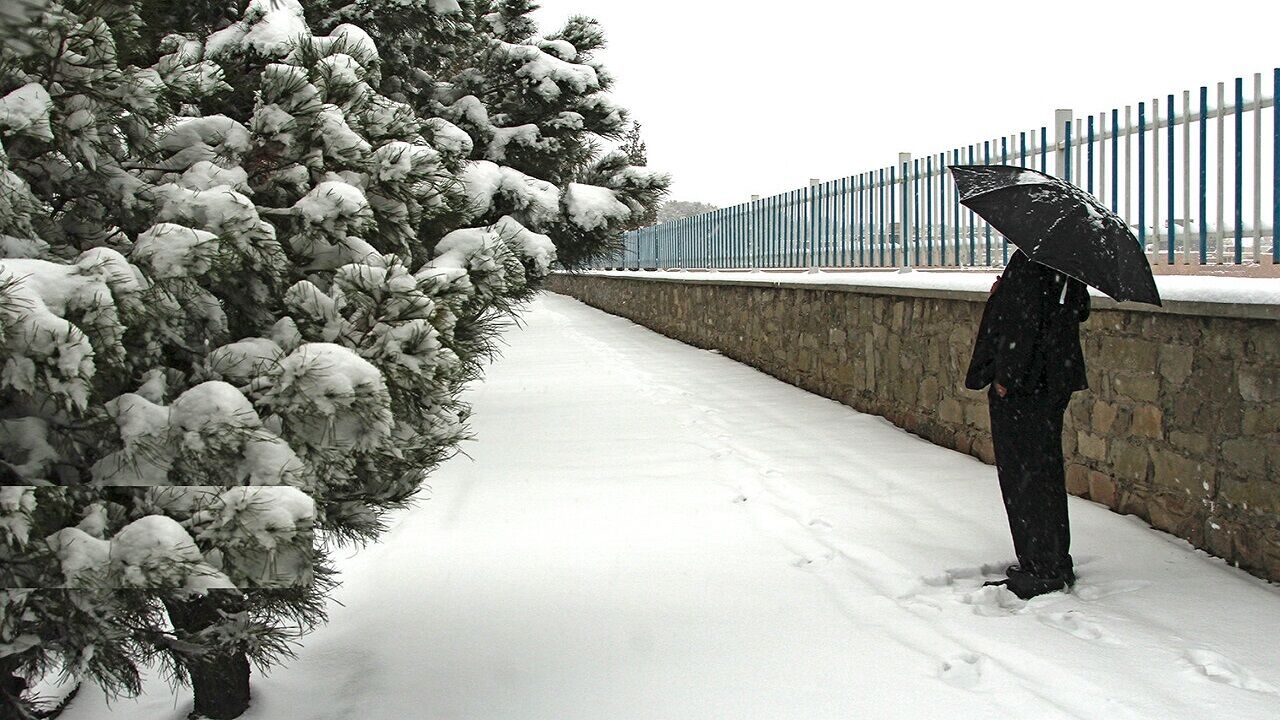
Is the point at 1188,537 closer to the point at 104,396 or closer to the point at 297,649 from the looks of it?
the point at 297,649

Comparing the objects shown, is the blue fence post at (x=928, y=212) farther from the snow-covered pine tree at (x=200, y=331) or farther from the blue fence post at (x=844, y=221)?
the snow-covered pine tree at (x=200, y=331)

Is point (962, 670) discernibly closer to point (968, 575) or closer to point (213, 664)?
point (968, 575)

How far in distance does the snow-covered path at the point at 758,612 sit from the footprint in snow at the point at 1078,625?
13mm

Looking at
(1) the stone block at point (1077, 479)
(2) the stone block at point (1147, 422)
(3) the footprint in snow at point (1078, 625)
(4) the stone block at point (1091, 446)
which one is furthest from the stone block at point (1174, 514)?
(3) the footprint in snow at point (1078, 625)

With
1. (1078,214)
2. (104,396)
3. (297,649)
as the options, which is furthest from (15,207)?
(1078,214)

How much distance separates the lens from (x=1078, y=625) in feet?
12.6

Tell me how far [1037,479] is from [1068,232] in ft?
3.24

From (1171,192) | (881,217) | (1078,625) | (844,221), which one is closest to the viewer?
(1078,625)

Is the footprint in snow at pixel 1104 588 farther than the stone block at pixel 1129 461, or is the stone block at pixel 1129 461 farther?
the stone block at pixel 1129 461

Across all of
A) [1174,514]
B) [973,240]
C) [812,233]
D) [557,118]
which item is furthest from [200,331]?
[812,233]

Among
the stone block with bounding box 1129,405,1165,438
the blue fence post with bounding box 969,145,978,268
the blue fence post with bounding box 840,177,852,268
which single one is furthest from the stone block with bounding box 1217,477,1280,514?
the blue fence post with bounding box 840,177,852,268

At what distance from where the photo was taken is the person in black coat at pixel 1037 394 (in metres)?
4.20

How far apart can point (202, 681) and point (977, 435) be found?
5.03 metres

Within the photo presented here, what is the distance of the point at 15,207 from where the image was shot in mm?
2301
